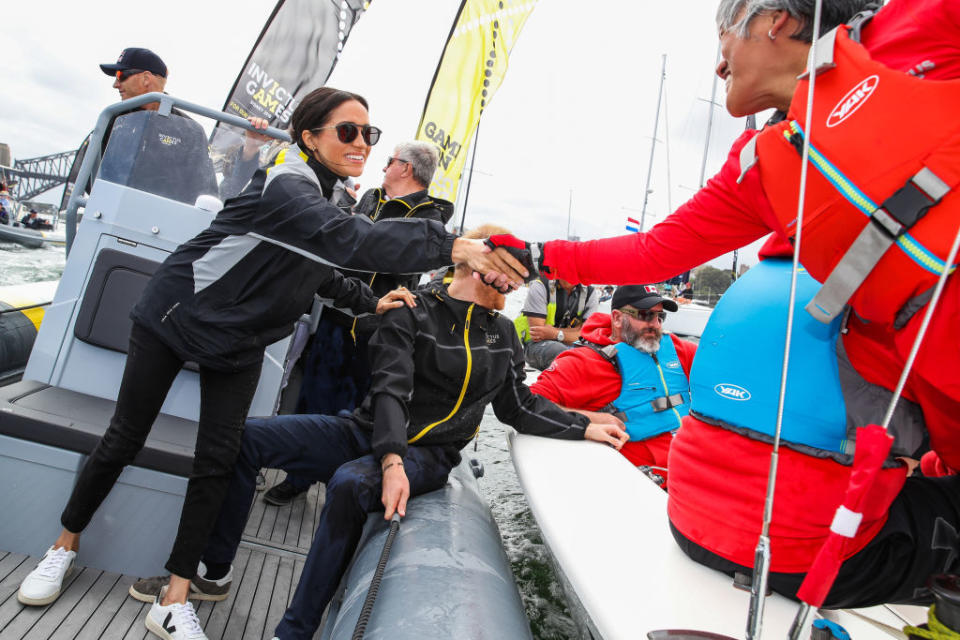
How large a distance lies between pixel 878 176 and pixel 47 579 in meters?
2.60

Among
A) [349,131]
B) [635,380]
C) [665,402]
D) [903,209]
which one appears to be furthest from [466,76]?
[903,209]

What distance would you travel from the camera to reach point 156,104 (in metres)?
3.10

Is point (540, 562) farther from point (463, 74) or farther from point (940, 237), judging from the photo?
point (463, 74)

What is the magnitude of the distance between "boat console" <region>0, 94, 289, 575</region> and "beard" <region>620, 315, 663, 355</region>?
6.59ft

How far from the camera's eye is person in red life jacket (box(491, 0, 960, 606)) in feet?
3.08

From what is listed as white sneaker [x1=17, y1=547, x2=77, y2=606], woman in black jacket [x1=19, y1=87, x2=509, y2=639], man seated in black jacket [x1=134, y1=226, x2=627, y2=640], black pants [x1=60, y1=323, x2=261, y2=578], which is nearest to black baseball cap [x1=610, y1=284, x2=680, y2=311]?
man seated in black jacket [x1=134, y1=226, x2=627, y2=640]

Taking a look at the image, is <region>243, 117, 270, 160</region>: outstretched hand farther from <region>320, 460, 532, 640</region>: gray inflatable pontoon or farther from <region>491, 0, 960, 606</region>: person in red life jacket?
<region>491, 0, 960, 606</region>: person in red life jacket

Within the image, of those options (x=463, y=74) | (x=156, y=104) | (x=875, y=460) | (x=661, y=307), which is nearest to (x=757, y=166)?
(x=875, y=460)

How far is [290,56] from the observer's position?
271 inches

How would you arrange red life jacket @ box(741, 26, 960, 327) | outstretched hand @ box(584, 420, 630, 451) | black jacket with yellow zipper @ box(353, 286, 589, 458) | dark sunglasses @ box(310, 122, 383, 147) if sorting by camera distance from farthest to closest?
1. outstretched hand @ box(584, 420, 630, 451)
2. black jacket with yellow zipper @ box(353, 286, 589, 458)
3. dark sunglasses @ box(310, 122, 383, 147)
4. red life jacket @ box(741, 26, 960, 327)

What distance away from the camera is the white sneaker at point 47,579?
6.29 feet

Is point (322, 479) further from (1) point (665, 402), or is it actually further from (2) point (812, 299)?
(1) point (665, 402)

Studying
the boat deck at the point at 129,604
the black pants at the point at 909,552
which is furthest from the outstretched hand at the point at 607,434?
the black pants at the point at 909,552

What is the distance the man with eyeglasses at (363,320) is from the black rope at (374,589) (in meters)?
1.48
